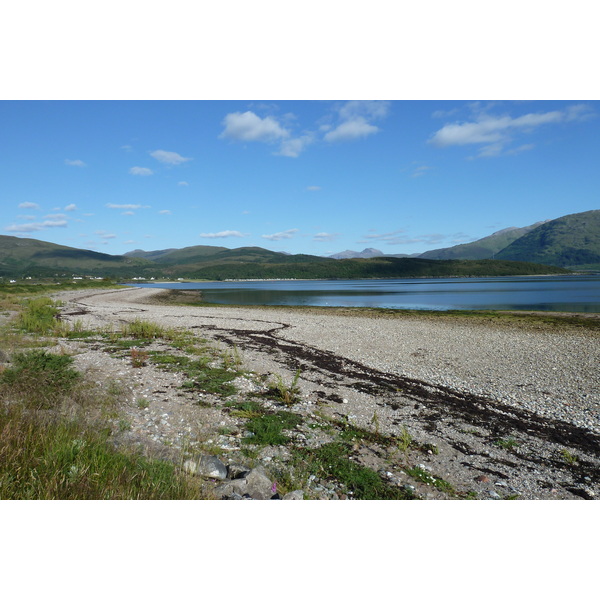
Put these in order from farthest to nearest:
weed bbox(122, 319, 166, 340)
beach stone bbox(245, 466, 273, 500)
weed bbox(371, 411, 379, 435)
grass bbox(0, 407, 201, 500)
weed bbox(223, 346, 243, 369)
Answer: weed bbox(122, 319, 166, 340), weed bbox(223, 346, 243, 369), weed bbox(371, 411, 379, 435), beach stone bbox(245, 466, 273, 500), grass bbox(0, 407, 201, 500)

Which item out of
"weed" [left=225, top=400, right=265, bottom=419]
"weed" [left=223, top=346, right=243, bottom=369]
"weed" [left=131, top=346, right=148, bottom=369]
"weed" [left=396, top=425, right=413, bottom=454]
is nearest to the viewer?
"weed" [left=396, top=425, right=413, bottom=454]

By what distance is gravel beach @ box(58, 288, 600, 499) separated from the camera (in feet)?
23.5

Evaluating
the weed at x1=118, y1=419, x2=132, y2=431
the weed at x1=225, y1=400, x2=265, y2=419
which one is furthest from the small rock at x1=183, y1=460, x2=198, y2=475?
the weed at x1=225, y1=400, x2=265, y2=419

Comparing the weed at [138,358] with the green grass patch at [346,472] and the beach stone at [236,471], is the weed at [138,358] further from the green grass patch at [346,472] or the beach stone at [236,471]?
the green grass patch at [346,472]

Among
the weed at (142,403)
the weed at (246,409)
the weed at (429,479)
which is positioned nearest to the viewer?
the weed at (429,479)

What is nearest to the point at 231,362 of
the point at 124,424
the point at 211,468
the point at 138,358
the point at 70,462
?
the point at 138,358

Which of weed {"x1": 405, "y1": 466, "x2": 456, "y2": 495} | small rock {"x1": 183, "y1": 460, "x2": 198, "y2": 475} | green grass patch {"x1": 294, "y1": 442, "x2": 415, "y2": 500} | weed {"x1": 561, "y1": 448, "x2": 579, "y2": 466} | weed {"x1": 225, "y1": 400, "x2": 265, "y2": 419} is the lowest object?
weed {"x1": 561, "y1": 448, "x2": 579, "y2": 466}

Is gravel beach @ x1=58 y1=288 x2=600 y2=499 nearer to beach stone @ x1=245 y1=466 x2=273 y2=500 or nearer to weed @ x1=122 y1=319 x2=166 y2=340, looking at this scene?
weed @ x1=122 y1=319 x2=166 y2=340

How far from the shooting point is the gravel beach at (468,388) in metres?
7.17


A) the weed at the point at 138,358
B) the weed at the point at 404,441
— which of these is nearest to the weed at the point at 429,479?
the weed at the point at 404,441

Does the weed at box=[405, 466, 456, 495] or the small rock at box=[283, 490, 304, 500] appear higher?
the small rock at box=[283, 490, 304, 500]

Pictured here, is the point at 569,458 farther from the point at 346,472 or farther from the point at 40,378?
the point at 40,378

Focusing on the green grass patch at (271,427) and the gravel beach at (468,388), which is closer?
the gravel beach at (468,388)

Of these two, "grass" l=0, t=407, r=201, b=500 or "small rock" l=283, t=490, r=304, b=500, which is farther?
"small rock" l=283, t=490, r=304, b=500
